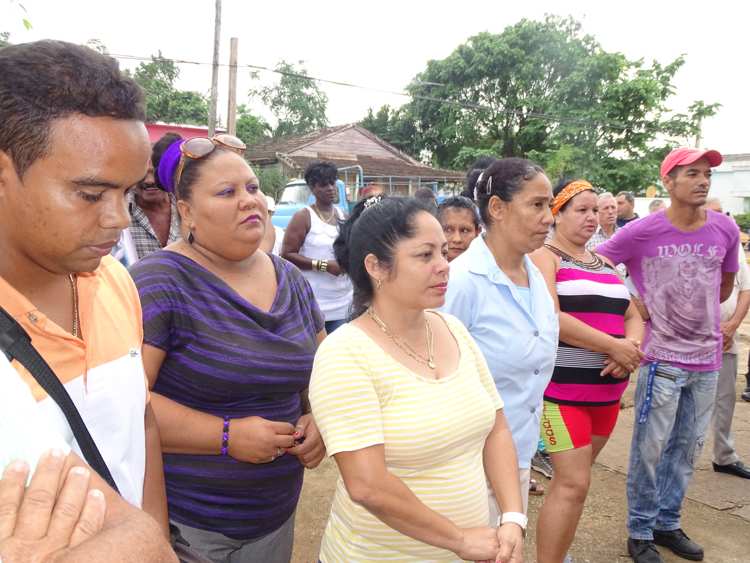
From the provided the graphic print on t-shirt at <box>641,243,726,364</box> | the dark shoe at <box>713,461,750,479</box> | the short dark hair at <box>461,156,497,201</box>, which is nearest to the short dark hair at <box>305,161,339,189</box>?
the short dark hair at <box>461,156,497,201</box>

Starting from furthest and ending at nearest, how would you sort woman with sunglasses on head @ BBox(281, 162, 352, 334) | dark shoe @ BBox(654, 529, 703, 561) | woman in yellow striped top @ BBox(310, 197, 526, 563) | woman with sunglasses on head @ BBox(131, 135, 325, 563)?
woman with sunglasses on head @ BBox(281, 162, 352, 334) → dark shoe @ BBox(654, 529, 703, 561) → woman with sunglasses on head @ BBox(131, 135, 325, 563) → woman in yellow striped top @ BBox(310, 197, 526, 563)

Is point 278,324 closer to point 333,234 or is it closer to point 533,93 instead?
point 333,234

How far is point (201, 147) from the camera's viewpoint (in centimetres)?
195

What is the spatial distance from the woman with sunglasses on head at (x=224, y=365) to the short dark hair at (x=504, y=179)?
3.76ft

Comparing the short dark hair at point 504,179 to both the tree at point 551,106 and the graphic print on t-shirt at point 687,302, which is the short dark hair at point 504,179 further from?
the tree at point 551,106

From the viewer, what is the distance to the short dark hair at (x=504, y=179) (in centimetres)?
265

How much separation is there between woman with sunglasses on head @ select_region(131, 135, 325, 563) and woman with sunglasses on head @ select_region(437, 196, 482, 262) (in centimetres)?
190

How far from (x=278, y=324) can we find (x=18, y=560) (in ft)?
3.78

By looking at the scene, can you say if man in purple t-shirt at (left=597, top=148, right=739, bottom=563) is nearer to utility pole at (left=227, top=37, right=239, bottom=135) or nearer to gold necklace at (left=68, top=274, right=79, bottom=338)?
gold necklace at (left=68, top=274, right=79, bottom=338)

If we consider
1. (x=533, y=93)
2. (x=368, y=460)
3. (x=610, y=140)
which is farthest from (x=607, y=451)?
(x=533, y=93)

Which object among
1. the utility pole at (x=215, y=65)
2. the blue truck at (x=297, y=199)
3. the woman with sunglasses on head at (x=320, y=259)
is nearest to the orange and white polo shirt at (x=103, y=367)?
the woman with sunglasses on head at (x=320, y=259)

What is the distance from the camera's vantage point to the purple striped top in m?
1.77

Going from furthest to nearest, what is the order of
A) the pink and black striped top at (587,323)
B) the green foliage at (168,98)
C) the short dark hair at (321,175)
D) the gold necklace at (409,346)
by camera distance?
the green foliage at (168,98) < the short dark hair at (321,175) < the pink and black striped top at (587,323) < the gold necklace at (409,346)

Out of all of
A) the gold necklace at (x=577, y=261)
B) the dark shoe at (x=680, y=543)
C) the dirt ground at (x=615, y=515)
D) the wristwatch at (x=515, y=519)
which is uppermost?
the gold necklace at (x=577, y=261)
